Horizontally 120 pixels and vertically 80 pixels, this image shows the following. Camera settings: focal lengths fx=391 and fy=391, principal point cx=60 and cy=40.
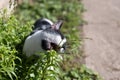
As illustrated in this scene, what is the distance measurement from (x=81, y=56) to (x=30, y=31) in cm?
96

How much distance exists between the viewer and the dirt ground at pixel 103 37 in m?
4.50

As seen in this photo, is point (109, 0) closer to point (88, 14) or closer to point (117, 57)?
point (88, 14)

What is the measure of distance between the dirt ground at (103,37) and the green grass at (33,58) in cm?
17

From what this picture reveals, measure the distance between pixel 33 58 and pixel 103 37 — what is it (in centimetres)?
183

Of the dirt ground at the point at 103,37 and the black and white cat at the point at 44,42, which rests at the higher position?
the dirt ground at the point at 103,37

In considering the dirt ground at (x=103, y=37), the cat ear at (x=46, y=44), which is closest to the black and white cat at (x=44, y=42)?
the cat ear at (x=46, y=44)

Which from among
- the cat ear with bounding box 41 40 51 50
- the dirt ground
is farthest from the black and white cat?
the dirt ground

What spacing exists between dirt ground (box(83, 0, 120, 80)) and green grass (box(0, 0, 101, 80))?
0.17 m

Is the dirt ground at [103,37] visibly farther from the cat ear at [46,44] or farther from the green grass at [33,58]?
the cat ear at [46,44]

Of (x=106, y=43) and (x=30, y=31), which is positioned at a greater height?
(x=106, y=43)

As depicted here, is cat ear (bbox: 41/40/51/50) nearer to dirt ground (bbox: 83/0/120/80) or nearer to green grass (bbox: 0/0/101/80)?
green grass (bbox: 0/0/101/80)

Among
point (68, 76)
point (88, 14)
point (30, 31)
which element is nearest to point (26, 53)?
point (30, 31)

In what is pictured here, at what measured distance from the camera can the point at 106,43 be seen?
505 centimetres

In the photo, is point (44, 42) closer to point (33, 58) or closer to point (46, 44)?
point (46, 44)
